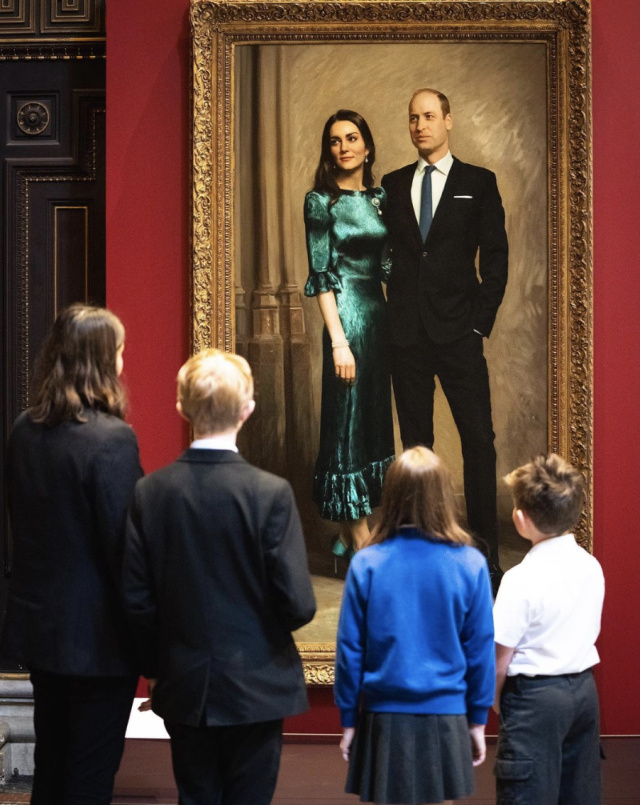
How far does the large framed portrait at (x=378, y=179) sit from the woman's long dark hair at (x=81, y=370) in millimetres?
1638

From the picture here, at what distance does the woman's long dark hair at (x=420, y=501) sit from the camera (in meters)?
2.72

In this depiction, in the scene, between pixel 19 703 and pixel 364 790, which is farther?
pixel 19 703

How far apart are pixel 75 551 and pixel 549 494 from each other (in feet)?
4.61

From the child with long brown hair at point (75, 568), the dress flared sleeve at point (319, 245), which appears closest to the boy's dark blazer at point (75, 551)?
the child with long brown hair at point (75, 568)

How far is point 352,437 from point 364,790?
6.52ft

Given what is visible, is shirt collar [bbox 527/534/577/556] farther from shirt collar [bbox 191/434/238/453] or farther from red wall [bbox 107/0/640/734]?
red wall [bbox 107/0/640/734]

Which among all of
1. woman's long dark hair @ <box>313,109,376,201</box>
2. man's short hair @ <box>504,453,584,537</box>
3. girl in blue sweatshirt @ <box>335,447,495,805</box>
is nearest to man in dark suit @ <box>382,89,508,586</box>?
woman's long dark hair @ <box>313,109,376,201</box>

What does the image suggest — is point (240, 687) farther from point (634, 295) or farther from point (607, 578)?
point (634, 295)

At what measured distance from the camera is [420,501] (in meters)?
2.72

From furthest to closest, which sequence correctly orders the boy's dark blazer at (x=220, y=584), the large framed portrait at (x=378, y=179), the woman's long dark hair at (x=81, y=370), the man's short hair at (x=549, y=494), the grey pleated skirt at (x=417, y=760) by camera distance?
1. the large framed portrait at (x=378, y=179)
2. the man's short hair at (x=549, y=494)
3. the woman's long dark hair at (x=81, y=370)
4. the grey pleated skirt at (x=417, y=760)
5. the boy's dark blazer at (x=220, y=584)

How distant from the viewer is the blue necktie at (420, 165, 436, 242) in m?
4.45

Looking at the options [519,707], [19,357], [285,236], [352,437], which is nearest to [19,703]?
[19,357]

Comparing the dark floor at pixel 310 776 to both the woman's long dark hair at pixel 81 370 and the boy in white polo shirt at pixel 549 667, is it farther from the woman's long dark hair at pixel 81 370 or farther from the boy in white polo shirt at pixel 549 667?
the woman's long dark hair at pixel 81 370

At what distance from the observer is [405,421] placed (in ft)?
14.7
